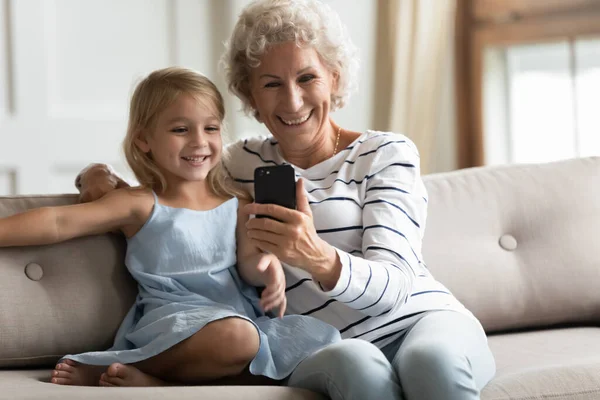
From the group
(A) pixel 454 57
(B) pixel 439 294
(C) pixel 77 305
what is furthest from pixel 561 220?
(A) pixel 454 57

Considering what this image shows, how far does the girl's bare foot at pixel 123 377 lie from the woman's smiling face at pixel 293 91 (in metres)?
0.62

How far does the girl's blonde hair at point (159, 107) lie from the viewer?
6.02 ft

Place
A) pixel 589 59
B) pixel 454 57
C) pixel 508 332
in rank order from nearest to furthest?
pixel 508 332, pixel 589 59, pixel 454 57

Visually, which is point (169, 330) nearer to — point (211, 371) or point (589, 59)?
point (211, 371)

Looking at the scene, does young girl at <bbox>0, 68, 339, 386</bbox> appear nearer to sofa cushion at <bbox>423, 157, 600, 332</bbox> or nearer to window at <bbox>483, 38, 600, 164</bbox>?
sofa cushion at <bbox>423, 157, 600, 332</bbox>

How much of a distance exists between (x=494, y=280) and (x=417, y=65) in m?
1.76

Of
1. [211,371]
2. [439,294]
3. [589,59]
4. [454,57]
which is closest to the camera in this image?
[211,371]

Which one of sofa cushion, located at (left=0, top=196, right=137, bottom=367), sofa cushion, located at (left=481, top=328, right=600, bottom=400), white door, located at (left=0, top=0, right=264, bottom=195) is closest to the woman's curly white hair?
sofa cushion, located at (left=0, top=196, right=137, bottom=367)

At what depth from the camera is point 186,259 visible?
1808 mm

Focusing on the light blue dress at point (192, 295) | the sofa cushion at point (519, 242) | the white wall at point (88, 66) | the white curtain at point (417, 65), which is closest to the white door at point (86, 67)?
the white wall at point (88, 66)

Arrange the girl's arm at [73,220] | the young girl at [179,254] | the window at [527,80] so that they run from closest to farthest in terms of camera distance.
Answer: the young girl at [179,254] → the girl's arm at [73,220] → the window at [527,80]

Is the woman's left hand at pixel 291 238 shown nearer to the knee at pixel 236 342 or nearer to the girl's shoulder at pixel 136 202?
the knee at pixel 236 342

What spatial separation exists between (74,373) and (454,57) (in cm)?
262

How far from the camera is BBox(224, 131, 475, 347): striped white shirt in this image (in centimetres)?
162
